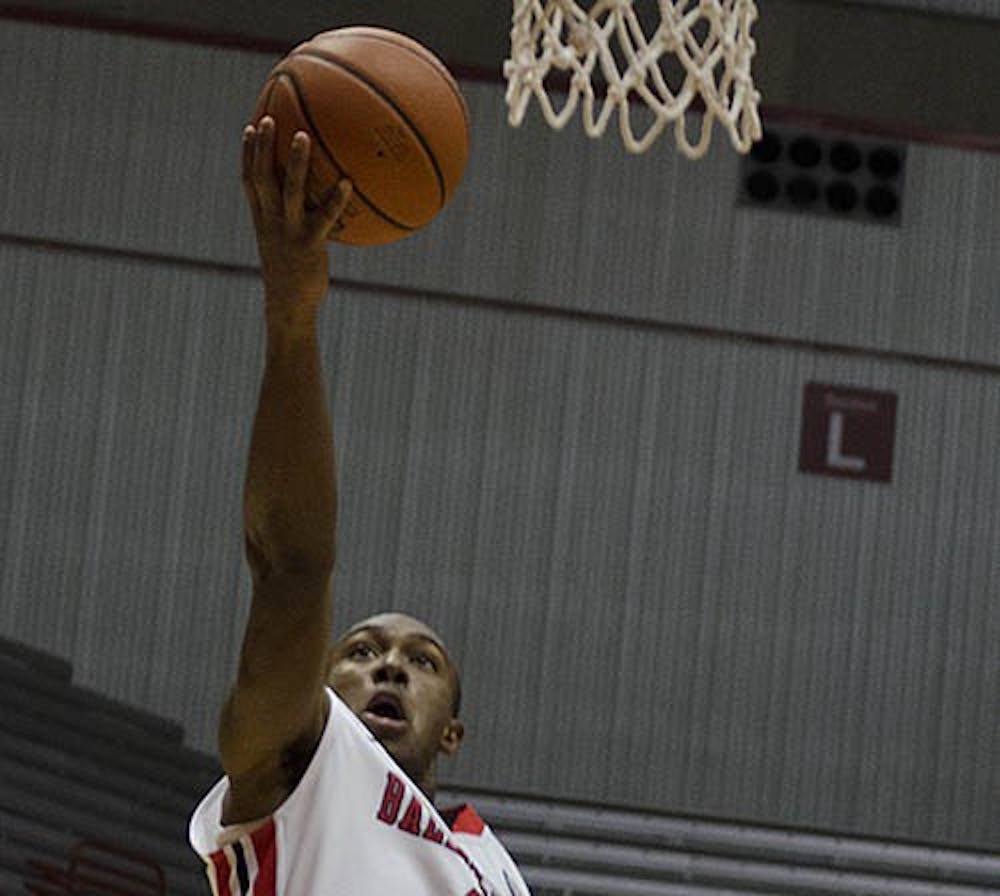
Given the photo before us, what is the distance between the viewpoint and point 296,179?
103 inches

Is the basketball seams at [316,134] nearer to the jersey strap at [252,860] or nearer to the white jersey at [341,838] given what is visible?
the white jersey at [341,838]

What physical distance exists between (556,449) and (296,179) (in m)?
8.40

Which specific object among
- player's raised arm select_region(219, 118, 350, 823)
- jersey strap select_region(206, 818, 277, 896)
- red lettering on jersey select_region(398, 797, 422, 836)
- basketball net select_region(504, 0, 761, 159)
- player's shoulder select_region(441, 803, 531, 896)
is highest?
basketball net select_region(504, 0, 761, 159)

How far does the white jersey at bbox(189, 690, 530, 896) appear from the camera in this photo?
3078mm

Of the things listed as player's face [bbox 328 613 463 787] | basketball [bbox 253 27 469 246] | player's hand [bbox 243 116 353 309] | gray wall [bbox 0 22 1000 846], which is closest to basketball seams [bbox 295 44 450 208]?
basketball [bbox 253 27 469 246]

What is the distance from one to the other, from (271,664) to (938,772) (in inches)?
333

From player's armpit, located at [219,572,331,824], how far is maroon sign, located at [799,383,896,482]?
8.28 meters

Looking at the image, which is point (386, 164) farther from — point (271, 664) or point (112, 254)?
point (112, 254)

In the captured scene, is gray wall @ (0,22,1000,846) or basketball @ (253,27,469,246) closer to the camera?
basketball @ (253,27,469,246)

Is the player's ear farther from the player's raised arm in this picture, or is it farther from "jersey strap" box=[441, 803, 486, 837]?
the player's raised arm

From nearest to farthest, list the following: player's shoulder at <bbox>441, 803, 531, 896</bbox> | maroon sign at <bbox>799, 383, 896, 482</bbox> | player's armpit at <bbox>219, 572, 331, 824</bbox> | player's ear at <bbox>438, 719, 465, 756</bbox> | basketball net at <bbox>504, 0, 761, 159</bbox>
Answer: player's armpit at <bbox>219, 572, 331, 824</bbox>, player's shoulder at <bbox>441, 803, 531, 896</bbox>, player's ear at <bbox>438, 719, 465, 756</bbox>, basketball net at <bbox>504, 0, 761, 159</bbox>, maroon sign at <bbox>799, 383, 896, 482</bbox>

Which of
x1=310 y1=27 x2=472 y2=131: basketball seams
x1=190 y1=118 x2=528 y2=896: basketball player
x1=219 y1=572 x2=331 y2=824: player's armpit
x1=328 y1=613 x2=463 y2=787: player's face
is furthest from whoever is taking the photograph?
x1=328 y1=613 x2=463 y2=787: player's face

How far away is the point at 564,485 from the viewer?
1098 cm

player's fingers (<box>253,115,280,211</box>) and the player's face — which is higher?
player's fingers (<box>253,115,280,211</box>)
